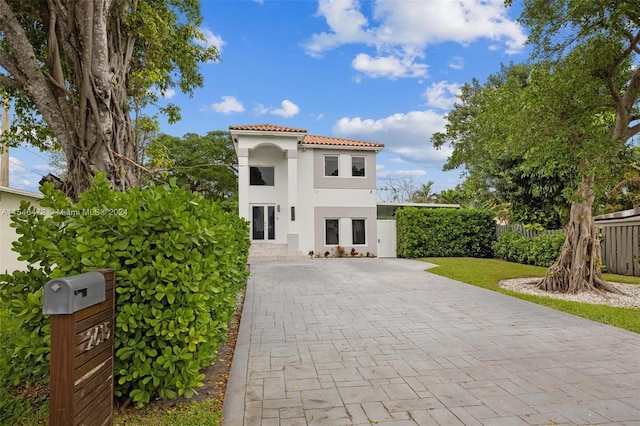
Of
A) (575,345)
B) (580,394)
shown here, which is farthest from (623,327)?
(580,394)

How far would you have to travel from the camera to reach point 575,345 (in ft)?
15.4

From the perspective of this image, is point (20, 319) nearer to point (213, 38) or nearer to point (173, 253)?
point (173, 253)

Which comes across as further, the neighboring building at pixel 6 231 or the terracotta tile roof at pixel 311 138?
the terracotta tile roof at pixel 311 138

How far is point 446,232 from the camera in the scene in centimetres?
1802

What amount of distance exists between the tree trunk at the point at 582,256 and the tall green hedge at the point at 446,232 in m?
8.88

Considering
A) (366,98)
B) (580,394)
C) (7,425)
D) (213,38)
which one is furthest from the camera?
(366,98)

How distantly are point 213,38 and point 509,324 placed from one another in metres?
10.1

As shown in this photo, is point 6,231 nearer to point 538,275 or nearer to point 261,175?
point 261,175

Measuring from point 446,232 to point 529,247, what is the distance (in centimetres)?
434

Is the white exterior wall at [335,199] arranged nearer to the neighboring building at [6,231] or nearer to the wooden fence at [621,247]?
the wooden fence at [621,247]

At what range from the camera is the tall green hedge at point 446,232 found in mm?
17969

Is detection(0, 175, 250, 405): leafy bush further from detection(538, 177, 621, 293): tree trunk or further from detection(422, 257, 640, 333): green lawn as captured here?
detection(538, 177, 621, 293): tree trunk

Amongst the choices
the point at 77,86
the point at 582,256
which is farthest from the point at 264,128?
the point at 582,256

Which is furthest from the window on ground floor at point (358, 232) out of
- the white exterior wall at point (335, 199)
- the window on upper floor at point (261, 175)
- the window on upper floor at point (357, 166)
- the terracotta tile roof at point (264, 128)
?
the terracotta tile roof at point (264, 128)
